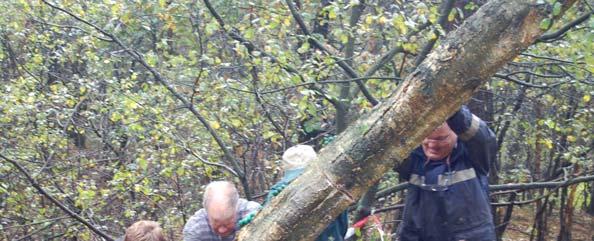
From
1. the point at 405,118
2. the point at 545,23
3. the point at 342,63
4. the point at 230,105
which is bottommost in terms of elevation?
the point at 405,118

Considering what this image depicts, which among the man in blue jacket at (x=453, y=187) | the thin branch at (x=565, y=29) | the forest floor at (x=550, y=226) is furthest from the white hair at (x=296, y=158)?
the forest floor at (x=550, y=226)

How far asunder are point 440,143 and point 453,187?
217 mm

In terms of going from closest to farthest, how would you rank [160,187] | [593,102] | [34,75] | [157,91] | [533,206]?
[157,91] → [160,187] → [593,102] → [34,75] → [533,206]

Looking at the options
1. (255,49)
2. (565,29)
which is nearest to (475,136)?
(565,29)

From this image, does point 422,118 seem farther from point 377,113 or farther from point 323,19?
point 323,19

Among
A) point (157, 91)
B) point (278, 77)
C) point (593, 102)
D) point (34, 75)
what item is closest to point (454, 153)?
point (278, 77)

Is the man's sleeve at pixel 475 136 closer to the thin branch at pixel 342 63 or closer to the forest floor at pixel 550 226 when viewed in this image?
the thin branch at pixel 342 63

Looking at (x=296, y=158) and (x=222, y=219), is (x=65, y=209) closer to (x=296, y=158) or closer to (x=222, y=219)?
(x=222, y=219)

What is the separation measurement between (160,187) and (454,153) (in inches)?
134

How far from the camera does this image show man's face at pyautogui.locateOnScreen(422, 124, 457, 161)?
11.3 ft

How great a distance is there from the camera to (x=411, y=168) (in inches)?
145

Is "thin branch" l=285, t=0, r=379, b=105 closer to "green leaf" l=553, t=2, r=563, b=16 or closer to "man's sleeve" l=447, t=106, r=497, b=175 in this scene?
"man's sleeve" l=447, t=106, r=497, b=175

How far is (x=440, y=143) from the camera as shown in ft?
11.4

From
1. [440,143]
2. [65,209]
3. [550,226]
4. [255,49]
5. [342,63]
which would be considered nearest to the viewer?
[440,143]
